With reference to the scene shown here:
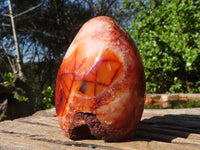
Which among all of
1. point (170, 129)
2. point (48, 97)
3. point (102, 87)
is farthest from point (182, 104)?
point (48, 97)

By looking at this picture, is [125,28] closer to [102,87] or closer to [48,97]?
[48,97]

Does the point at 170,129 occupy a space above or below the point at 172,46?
below

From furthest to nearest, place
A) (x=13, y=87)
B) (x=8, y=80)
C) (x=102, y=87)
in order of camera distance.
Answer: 1. (x=13, y=87)
2. (x=8, y=80)
3. (x=102, y=87)

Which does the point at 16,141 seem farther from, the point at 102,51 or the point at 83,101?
the point at 102,51

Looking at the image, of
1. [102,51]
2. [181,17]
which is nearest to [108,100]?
[102,51]

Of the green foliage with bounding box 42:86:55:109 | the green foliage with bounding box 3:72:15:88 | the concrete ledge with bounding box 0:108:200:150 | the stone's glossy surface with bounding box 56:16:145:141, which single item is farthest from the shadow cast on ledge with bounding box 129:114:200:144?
the green foliage with bounding box 3:72:15:88

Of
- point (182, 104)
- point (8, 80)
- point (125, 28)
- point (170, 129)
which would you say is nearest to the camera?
point (170, 129)
